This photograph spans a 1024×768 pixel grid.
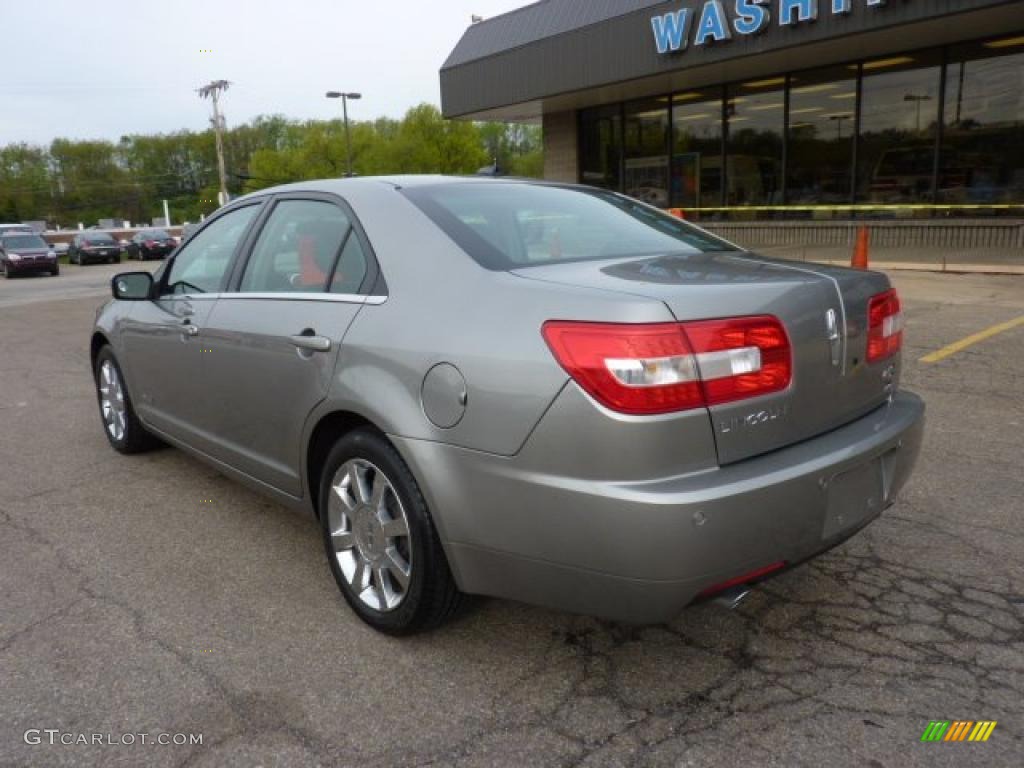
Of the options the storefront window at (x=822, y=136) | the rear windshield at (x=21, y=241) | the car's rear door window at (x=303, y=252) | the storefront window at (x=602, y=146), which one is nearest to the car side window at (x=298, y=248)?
the car's rear door window at (x=303, y=252)

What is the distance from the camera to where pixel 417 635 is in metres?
2.81

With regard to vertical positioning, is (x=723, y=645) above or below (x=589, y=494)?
below

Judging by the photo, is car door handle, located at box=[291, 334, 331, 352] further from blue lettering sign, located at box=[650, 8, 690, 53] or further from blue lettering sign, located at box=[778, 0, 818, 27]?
blue lettering sign, located at box=[650, 8, 690, 53]

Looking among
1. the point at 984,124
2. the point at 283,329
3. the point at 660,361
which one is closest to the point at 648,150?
the point at 984,124

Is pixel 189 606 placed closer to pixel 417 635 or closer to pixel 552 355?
pixel 417 635

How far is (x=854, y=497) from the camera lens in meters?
2.51

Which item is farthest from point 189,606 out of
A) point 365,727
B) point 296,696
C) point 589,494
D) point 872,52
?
point 872,52

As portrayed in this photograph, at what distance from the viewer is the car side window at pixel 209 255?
3799 mm

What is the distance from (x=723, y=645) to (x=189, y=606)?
1955 mm

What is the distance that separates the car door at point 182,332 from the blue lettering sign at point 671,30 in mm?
13314

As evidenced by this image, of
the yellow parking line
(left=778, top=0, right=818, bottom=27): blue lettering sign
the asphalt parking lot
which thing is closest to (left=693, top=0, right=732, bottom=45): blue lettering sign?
(left=778, top=0, right=818, bottom=27): blue lettering sign
